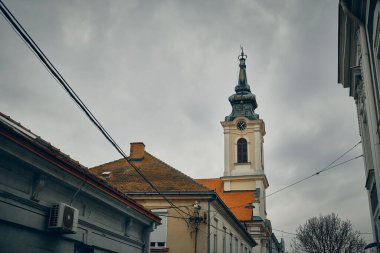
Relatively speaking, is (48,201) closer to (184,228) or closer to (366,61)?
(366,61)

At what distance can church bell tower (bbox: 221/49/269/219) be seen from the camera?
173 feet

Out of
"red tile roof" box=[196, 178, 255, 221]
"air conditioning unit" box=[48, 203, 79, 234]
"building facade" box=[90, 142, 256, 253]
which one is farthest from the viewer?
"red tile roof" box=[196, 178, 255, 221]

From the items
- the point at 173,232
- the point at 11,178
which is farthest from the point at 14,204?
the point at 173,232

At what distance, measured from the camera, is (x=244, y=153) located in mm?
54469

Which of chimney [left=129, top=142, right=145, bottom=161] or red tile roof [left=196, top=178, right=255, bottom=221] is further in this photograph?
red tile roof [left=196, top=178, right=255, bottom=221]

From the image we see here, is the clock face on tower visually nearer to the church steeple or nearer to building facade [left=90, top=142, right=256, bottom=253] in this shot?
the church steeple

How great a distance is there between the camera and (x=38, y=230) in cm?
886

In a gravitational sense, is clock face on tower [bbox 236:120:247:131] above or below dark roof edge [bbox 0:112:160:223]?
above

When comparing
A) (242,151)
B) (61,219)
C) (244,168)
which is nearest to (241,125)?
(242,151)

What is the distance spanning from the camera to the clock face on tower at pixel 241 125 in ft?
182

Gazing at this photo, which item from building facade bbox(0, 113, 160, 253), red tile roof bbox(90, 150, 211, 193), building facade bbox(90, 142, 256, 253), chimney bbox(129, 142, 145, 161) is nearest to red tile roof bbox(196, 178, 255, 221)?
building facade bbox(90, 142, 256, 253)

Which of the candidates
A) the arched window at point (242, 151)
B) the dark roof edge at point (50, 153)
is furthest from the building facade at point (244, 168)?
the dark roof edge at point (50, 153)

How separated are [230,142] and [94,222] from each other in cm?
4462

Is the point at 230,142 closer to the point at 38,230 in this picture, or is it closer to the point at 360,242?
the point at 360,242
